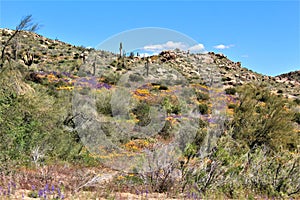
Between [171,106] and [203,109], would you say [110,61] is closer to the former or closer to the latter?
[171,106]

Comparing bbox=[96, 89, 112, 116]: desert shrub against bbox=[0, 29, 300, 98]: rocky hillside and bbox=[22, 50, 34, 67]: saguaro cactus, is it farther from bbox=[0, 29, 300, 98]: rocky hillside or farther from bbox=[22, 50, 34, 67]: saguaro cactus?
bbox=[22, 50, 34, 67]: saguaro cactus

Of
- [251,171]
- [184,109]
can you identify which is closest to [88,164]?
[251,171]

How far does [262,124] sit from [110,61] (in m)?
33.9

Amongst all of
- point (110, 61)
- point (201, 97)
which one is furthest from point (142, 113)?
point (110, 61)

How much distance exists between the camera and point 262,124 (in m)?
12.1

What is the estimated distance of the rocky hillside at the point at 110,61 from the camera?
3591 cm

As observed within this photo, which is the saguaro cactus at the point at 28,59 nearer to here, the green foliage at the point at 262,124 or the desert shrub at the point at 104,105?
the desert shrub at the point at 104,105

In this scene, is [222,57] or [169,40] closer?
[169,40]

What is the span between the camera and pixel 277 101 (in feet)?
43.7

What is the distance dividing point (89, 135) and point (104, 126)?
47.4 inches

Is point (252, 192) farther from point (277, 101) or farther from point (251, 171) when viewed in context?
point (277, 101)

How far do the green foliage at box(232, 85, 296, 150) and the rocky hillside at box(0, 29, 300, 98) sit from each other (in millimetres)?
21747

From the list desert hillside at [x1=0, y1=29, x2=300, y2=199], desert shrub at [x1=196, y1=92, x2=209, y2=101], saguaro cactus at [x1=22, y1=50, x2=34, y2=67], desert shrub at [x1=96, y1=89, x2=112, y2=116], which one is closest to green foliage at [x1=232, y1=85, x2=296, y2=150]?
desert hillside at [x1=0, y1=29, x2=300, y2=199]

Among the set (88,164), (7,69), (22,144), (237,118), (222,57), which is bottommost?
(88,164)
